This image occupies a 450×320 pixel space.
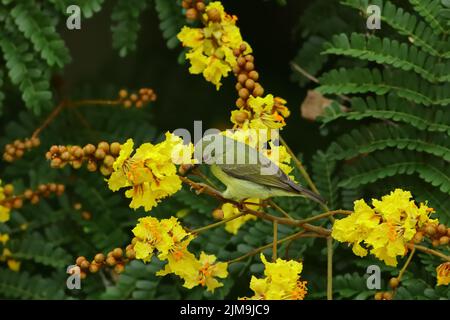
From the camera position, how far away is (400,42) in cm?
234

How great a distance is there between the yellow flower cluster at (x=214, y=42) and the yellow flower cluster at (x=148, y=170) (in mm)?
386

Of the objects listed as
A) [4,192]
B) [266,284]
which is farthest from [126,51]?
[266,284]

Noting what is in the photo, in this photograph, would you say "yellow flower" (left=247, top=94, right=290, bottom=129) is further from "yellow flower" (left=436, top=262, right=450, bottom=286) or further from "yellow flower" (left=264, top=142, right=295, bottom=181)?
"yellow flower" (left=436, top=262, right=450, bottom=286)

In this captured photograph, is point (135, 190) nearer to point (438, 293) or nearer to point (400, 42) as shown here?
point (438, 293)

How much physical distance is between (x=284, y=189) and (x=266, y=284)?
234mm

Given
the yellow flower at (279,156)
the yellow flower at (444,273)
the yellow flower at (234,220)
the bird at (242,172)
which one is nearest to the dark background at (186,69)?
the yellow flower at (234,220)

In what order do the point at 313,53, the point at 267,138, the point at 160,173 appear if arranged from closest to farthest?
1. the point at 160,173
2. the point at 267,138
3. the point at 313,53

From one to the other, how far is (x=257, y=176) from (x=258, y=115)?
0.17 metres

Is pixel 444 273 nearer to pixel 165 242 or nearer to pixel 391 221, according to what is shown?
pixel 391 221

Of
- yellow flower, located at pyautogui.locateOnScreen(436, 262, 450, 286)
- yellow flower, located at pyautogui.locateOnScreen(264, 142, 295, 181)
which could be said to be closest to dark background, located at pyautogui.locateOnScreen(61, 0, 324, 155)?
yellow flower, located at pyautogui.locateOnScreen(264, 142, 295, 181)

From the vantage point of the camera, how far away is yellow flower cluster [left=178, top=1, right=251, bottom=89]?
80.2 inches

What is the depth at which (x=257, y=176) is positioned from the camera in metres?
1.81

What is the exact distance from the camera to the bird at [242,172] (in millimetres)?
1798

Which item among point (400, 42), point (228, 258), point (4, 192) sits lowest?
point (228, 258)
